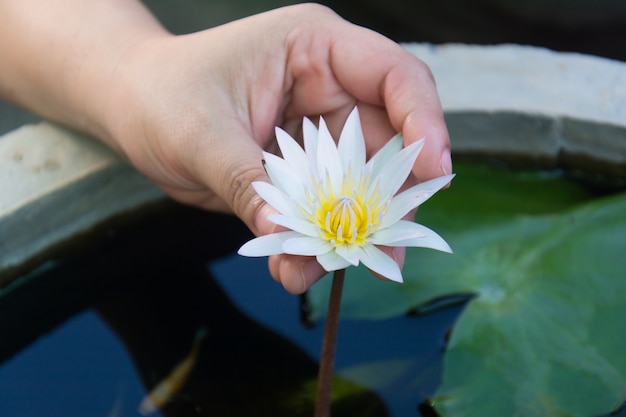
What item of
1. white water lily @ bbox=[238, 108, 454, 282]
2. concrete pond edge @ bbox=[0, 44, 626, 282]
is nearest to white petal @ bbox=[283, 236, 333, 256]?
white water lily @ bbox=[238, 108, 454, 282]

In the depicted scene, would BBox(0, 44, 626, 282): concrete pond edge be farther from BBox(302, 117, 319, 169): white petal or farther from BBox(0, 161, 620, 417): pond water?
BBox(302, 117, 319, 169): white petal

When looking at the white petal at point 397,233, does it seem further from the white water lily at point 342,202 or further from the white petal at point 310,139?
the white petal at point 310,139

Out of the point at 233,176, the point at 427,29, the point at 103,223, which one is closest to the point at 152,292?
the point at 103,223

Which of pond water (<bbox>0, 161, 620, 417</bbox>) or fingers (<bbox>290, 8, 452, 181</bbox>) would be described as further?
pond water (<bbox>0, 161, 620, 417</bbox>)

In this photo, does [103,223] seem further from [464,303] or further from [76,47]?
[464,303]

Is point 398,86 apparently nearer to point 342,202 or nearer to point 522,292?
point 342,202
